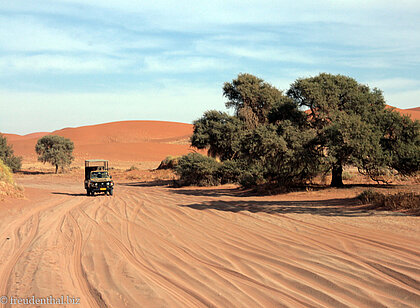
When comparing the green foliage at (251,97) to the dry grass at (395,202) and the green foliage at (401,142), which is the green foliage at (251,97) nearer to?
the green foliage at (401,142)

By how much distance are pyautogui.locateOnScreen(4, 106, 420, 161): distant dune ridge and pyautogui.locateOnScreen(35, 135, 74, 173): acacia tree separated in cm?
1995

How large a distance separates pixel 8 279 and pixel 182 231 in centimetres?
592

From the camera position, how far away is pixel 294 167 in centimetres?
2512

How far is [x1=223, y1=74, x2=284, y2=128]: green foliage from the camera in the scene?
131 feet

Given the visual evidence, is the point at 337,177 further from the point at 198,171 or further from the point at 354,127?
the point at 198,171

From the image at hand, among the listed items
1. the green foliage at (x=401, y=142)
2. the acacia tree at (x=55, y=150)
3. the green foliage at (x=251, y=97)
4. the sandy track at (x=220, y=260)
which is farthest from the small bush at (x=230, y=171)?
the acacia tree at (x=55, y=150)

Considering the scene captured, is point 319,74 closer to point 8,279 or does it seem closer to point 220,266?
point 220,266

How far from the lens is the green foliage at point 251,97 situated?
40.0m

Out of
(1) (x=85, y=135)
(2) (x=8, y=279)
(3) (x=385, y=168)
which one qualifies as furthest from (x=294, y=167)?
(1) (x=85, y=135)

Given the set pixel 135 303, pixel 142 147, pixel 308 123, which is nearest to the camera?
pixel 135 303

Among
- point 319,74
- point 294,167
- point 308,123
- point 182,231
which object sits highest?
point 319,74

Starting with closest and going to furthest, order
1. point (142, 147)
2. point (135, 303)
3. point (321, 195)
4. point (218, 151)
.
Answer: point (135, 303) → point (321, 195) → point (218, 151) → point (142, 147)

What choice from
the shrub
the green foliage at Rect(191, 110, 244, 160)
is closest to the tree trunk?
the green foliage at Rect(191, 110, 244, 160)

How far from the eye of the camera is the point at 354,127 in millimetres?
21406
